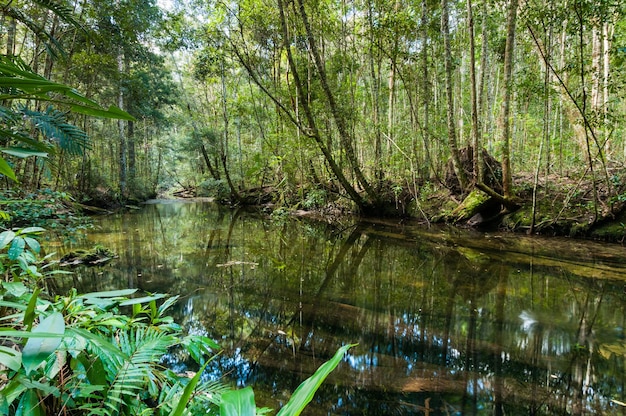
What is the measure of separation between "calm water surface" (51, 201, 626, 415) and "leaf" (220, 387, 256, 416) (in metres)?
1.37

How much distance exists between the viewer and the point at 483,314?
3.18 m

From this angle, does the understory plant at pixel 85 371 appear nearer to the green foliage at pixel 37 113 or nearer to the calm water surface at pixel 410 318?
the green foliage at pixel 37 113

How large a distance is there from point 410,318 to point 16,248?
2.96 m

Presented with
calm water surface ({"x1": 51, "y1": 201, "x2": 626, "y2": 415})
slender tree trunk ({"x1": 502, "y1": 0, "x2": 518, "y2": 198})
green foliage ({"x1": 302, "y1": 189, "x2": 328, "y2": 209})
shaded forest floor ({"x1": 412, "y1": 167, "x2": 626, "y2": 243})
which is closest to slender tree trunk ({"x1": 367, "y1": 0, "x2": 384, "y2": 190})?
green foliage ({"x1": 302, "y1": 189, "x2": 328, "y2": 209})

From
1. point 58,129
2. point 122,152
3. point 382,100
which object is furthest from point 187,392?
point 122,152

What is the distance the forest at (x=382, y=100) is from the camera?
6.50 metres

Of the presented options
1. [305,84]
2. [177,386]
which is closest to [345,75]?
[305,84]

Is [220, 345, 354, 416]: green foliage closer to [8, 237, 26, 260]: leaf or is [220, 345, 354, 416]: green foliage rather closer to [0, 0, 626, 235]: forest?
[0, 0, 626, 235]: forest

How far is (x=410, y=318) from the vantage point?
10.1 feet

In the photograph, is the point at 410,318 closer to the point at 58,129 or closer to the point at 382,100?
the point at 58,129

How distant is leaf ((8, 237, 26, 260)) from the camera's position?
1175 millimetres

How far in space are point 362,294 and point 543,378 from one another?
1.91 metres

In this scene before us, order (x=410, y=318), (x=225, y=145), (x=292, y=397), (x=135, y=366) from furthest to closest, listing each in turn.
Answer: (x=225, y=145) < (x=410, y=318) < (x=135, y=366) < (x=292, y=397)

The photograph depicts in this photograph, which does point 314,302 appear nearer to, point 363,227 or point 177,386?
point 177,386
